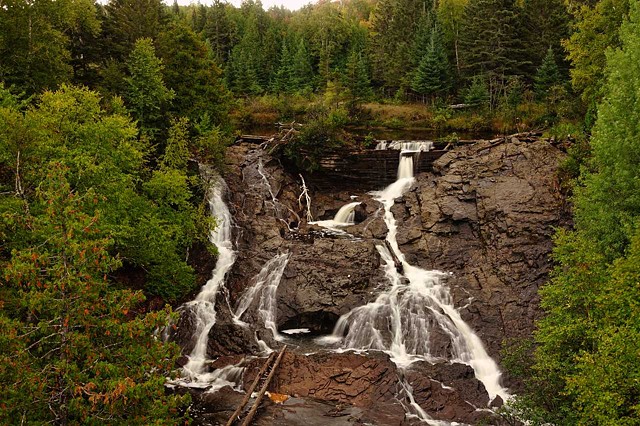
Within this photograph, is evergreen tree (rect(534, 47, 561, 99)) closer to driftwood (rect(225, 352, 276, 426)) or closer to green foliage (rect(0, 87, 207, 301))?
green foliage (rect(0, 87, 207, 301))

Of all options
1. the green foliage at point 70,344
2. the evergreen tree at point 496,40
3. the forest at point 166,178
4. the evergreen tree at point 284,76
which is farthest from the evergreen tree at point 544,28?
the green foliage at point 70,344

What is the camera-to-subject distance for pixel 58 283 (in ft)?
27.7

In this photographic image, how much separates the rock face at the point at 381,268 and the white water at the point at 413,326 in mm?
443

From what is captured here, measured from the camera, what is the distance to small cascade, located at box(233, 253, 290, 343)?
2266 centimetres

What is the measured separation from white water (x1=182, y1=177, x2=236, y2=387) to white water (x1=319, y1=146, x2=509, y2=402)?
18.1ft

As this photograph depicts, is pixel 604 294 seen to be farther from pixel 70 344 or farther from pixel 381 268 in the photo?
pixel 70 344

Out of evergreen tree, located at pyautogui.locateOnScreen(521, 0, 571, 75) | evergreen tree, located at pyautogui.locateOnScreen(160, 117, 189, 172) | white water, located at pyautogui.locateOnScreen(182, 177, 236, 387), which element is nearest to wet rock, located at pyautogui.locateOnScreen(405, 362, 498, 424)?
white water, located at pyautogui.locateOnScreen(182, 177, 236, 387)

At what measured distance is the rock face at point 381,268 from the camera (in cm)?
1812

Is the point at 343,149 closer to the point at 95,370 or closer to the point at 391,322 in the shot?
the point at 391,322

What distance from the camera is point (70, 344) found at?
877 cm

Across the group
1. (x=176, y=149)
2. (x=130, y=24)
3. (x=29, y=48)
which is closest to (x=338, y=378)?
(x=176, y=149)

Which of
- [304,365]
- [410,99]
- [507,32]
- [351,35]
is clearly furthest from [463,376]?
[351,35]

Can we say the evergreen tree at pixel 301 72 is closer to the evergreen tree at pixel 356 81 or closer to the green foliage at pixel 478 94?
the evergreen tree at pixel 356 81

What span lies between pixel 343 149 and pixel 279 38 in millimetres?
53000
